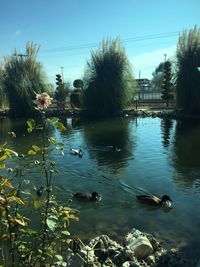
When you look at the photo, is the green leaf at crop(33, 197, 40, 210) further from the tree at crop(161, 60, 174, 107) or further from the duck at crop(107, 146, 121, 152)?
the tree at crop(161, 60, 174, 107)

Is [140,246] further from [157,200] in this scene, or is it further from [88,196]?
[88,196]

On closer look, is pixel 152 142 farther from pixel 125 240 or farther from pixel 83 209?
pixel 125 240

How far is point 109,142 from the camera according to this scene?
17203 mm

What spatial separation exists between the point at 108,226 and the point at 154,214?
1175mm

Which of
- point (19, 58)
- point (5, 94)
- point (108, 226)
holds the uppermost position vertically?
point (19, 58)

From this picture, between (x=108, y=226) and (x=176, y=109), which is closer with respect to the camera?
(x=108, y=226)

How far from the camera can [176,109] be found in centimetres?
2720

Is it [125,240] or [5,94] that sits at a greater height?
[5,94]

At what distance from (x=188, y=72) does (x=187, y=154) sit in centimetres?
1263

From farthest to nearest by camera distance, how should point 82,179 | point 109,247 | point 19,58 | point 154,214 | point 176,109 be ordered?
point 19,58 → point 176,109 → point 82,179 → point 154,214 → point 109,247

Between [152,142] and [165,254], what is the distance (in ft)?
36.3

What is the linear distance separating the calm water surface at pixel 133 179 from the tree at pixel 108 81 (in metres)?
9.49

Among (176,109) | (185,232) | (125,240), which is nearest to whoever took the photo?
(125,240)

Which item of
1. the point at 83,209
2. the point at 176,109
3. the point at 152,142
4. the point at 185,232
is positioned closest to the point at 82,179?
the point at 83,209
